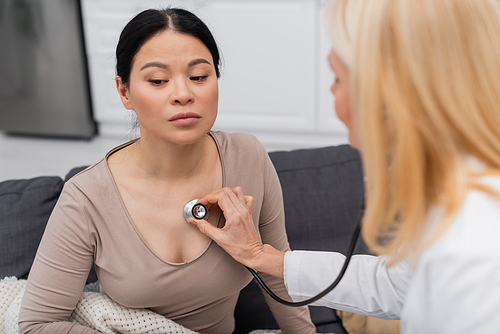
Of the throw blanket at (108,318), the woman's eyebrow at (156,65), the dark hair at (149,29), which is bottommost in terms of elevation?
the throw blanket at (108,318)

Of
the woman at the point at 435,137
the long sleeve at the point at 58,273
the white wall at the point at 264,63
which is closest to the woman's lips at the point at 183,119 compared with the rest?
the long sleeve at the point at 58,273

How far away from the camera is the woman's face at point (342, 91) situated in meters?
0.68

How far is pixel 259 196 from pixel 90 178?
37cm

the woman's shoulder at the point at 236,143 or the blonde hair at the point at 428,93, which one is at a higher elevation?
the blonde hair at the point at 428,93

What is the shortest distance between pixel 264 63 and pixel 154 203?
2.12 meters

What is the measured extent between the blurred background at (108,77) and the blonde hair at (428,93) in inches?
92.6

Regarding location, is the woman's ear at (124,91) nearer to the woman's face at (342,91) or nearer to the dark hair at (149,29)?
the dark hair at (149,29)

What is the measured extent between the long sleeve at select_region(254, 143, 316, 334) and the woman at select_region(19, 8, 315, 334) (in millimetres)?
41

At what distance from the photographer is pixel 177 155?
1.04 meters

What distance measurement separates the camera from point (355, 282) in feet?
3.10

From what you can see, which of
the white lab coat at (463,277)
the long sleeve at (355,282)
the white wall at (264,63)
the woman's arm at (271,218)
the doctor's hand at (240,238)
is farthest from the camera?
the white wall at (264,63)

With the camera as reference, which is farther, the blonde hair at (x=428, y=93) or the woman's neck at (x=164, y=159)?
the woman's neck at (x=164, y=159)

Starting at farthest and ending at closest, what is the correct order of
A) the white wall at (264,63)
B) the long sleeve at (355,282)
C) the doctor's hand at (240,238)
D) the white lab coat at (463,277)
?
the white wall at (264,63), the doctor's hand at (240,238), the long sleeve at (355,282), the white lab coat at (463,277)

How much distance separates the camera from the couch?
1217 millimetres
